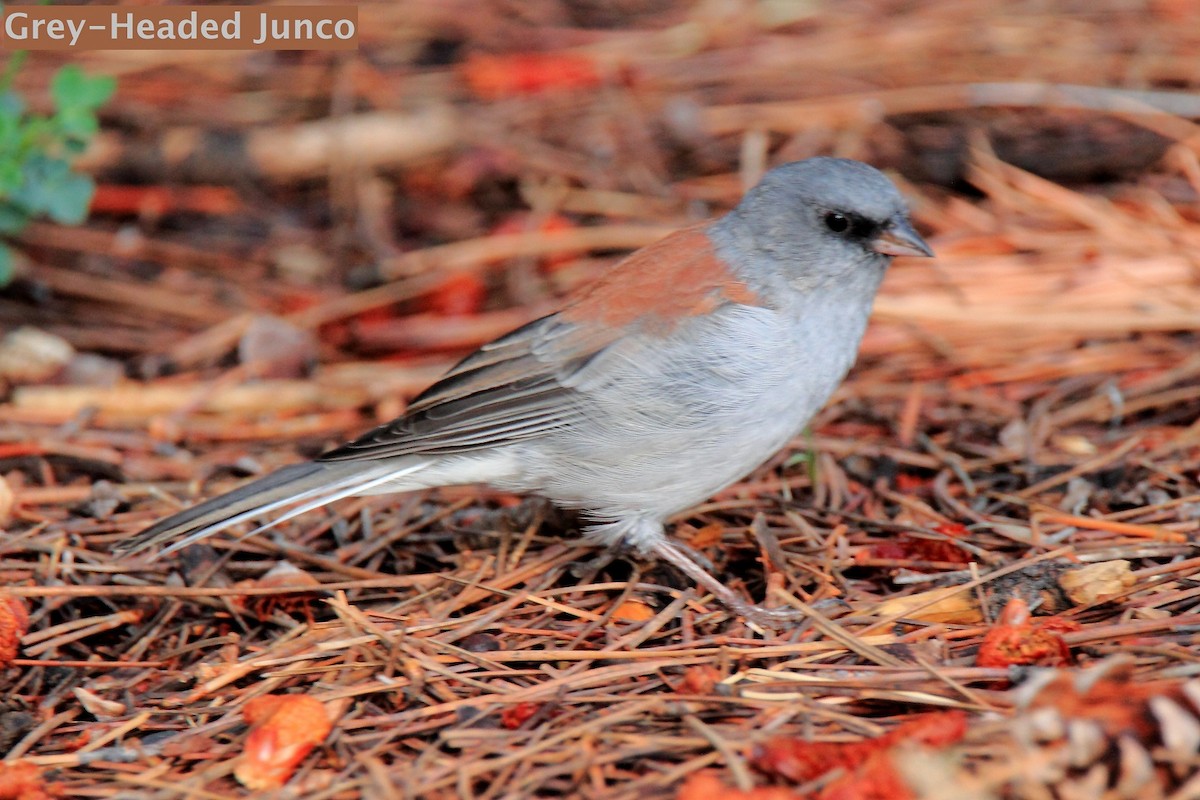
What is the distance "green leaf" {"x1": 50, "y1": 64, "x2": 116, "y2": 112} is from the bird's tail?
1.39m

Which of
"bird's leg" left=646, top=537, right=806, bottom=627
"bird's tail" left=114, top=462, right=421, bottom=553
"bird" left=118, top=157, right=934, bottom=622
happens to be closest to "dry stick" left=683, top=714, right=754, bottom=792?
"bird's leg" left=646, top=537, right=806, bottom=627

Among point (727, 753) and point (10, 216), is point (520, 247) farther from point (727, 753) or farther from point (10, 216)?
point (727, 753)

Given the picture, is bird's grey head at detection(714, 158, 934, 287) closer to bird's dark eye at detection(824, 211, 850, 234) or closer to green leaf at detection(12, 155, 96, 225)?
bird's dark eye at detection(824, 211, 850, 234)

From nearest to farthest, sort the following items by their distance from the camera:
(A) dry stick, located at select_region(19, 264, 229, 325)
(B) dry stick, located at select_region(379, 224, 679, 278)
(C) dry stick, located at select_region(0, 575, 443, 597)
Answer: (C) dry stick, located at select_region(0, 575, 443, 597), (A) dry stick, located at select_region(19, 264, 229, 325), (B) dry stick, located at select_region(379, 224, 679, 278)

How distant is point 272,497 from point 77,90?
1.51 meters

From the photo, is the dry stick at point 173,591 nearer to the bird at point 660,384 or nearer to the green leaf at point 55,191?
the bird at point 660,384

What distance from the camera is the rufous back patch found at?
3.19 metres

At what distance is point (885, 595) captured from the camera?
2926mm

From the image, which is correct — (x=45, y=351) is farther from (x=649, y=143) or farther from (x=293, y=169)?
(x=649, y=143)

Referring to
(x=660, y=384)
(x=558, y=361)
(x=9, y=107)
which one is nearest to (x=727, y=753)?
(x=660, y=384)

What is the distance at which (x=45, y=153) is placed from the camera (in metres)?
4.03

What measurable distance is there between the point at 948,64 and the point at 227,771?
402 cm

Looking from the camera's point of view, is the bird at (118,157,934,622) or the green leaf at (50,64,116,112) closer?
the bird at (118,157,934,622)

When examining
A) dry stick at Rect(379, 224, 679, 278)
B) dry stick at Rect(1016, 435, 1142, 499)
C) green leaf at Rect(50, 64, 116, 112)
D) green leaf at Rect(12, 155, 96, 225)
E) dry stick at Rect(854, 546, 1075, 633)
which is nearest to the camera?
dry stick at Rect(854, 546, 1075, 633)
